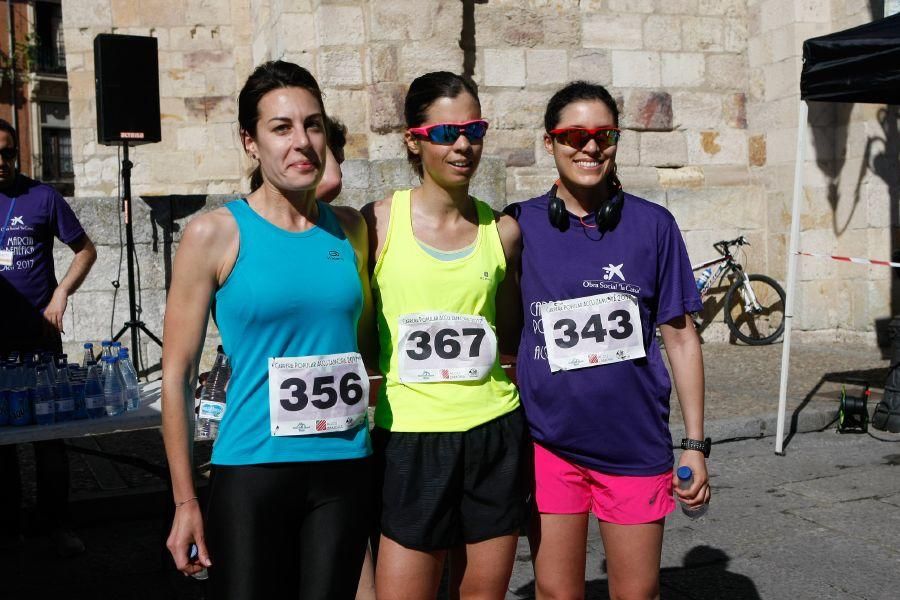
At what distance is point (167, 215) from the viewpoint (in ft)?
27.7

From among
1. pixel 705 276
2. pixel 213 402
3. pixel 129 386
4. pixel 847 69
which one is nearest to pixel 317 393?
pixel 213 402

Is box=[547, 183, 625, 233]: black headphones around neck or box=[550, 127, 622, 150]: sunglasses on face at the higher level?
box=[550, 127, 622, 150]: sunglasses on face

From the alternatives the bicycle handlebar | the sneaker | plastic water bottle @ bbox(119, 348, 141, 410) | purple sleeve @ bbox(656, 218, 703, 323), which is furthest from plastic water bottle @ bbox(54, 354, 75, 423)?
the bicycle handlebar

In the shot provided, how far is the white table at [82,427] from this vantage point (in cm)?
367

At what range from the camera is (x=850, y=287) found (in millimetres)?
9852

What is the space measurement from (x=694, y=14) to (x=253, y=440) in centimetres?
961

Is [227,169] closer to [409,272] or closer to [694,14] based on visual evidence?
[694,14]

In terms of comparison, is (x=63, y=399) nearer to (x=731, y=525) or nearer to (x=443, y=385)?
(x=443, y=385)

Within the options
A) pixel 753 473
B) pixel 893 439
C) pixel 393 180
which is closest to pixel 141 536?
pixel 753 473

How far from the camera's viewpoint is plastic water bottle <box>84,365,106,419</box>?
388cm

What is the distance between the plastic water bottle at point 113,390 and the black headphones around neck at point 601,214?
7.59ft

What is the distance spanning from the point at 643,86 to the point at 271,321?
29.2 feet

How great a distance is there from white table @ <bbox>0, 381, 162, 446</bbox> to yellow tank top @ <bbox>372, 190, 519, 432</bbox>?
5.13ft

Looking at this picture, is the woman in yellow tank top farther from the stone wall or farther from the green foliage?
the green foliage
